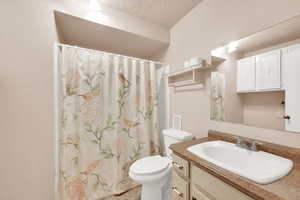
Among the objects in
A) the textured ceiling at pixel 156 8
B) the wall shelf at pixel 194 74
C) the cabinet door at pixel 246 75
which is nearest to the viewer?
the cabinet door at pixel 246 75

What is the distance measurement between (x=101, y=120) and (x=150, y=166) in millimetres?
779

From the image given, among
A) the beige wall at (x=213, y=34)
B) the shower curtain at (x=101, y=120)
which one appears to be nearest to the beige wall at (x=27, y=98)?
the shower curtain at (x=101, y=120)

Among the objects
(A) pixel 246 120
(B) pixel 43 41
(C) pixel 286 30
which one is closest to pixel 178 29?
(C) pixel 286 30

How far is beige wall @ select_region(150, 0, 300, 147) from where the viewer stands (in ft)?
2.81

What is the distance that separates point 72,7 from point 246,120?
1996mm

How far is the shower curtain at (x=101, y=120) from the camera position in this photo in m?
1.30

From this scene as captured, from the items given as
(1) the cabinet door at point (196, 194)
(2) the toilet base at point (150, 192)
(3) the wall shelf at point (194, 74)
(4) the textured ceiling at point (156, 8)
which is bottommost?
(2) the toilet base at point (150, 192)

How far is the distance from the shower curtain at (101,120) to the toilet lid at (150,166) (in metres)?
0.37

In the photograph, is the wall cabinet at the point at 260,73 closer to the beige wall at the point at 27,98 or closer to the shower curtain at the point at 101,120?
the shower curtain at the point at 101,120

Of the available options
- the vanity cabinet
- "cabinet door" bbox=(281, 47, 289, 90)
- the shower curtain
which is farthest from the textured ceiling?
the vanity cabinet

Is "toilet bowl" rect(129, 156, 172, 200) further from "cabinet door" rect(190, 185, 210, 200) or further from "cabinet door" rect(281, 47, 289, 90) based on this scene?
"cabinet door" rect(281, 47, 289, 90)

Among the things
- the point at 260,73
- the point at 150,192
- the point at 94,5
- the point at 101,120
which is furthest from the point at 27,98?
the point at 260,73

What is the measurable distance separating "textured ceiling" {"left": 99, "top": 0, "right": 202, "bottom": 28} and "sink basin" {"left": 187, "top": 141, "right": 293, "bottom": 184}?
156cm

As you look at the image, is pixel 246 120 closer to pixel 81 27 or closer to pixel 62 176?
pixel 62 176
